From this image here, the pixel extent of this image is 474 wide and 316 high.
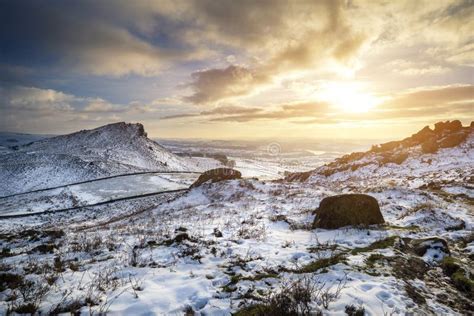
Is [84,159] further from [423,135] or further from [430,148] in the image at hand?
[423,135]

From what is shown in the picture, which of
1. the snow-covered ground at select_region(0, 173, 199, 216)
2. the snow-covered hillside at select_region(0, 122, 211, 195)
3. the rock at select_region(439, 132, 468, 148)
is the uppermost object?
the rock at select_region(439, 132, 468, 148)

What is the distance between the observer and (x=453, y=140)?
48531 millimetres

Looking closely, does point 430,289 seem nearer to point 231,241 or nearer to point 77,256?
point 231,241

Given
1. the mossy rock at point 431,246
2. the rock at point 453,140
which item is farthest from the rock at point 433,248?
the rock at point 453,140

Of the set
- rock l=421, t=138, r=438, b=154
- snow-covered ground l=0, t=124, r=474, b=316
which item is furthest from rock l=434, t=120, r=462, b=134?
snow-covered ground l=0, t=124, r=474, b=316

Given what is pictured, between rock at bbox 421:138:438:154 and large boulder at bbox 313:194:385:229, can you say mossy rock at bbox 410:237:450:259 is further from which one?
rock at bbox 421:138:438:154

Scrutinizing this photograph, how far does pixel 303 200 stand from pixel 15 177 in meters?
75.4

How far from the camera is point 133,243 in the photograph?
29.2 feet

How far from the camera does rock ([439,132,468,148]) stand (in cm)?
4794

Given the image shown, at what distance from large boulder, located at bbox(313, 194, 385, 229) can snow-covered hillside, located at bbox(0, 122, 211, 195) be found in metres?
65.0

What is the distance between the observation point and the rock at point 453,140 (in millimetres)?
47938

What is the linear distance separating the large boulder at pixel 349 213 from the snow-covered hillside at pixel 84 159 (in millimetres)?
65042

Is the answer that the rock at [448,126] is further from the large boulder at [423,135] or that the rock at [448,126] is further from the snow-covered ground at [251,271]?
the snow-covered ground at [251,271]

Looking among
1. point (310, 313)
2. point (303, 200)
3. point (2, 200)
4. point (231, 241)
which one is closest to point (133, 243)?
point (231, 241)
